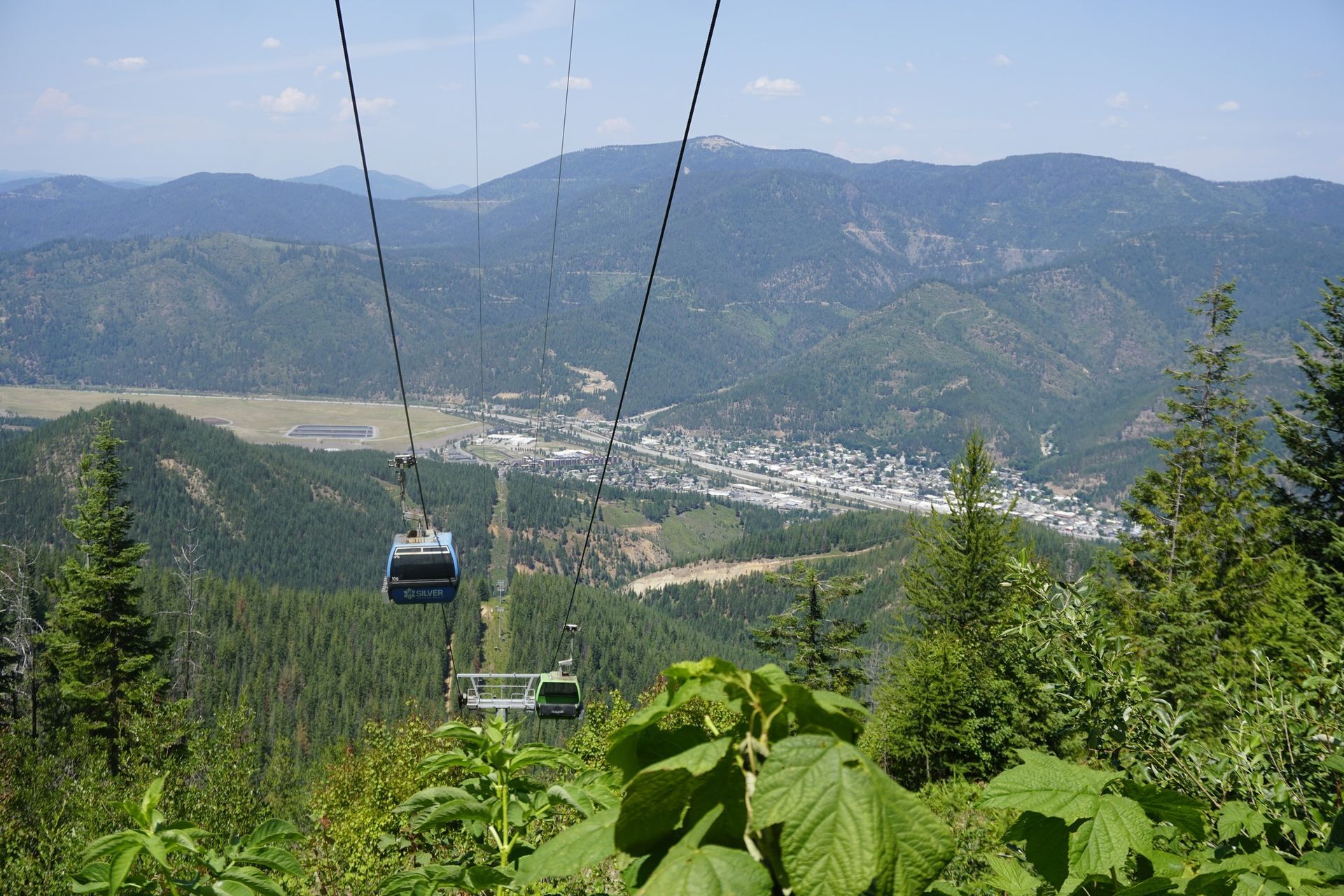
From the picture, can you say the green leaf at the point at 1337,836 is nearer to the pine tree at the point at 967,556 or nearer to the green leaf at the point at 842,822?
the green leaf at the point at 842,822

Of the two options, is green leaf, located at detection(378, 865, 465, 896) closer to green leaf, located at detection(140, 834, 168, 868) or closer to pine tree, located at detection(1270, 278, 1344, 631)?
green leaf, located at detection(140, 834, 168, 868)

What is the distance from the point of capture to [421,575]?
1567 centimetres

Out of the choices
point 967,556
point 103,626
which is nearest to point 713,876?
point 967,556

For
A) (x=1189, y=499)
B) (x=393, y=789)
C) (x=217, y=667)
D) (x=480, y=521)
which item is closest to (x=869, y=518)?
(x=480, y=521)

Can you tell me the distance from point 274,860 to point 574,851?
1402 mm

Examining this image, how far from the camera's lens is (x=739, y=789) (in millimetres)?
1119

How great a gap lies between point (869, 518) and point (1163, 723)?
518 ft

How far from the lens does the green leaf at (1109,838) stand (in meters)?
1.38

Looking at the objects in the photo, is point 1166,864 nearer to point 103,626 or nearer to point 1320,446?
point 1320,446

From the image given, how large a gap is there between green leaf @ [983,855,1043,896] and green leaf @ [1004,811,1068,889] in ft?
0.89

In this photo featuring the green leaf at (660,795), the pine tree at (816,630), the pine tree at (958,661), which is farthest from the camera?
the pine tree at (816,630)

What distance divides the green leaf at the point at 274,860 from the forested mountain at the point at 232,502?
14200 centimetres

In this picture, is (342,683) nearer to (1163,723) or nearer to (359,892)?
(359,892)

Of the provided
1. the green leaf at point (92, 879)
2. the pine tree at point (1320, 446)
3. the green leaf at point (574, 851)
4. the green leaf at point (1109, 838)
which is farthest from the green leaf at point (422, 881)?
the pine tree at point (1320, 446)
